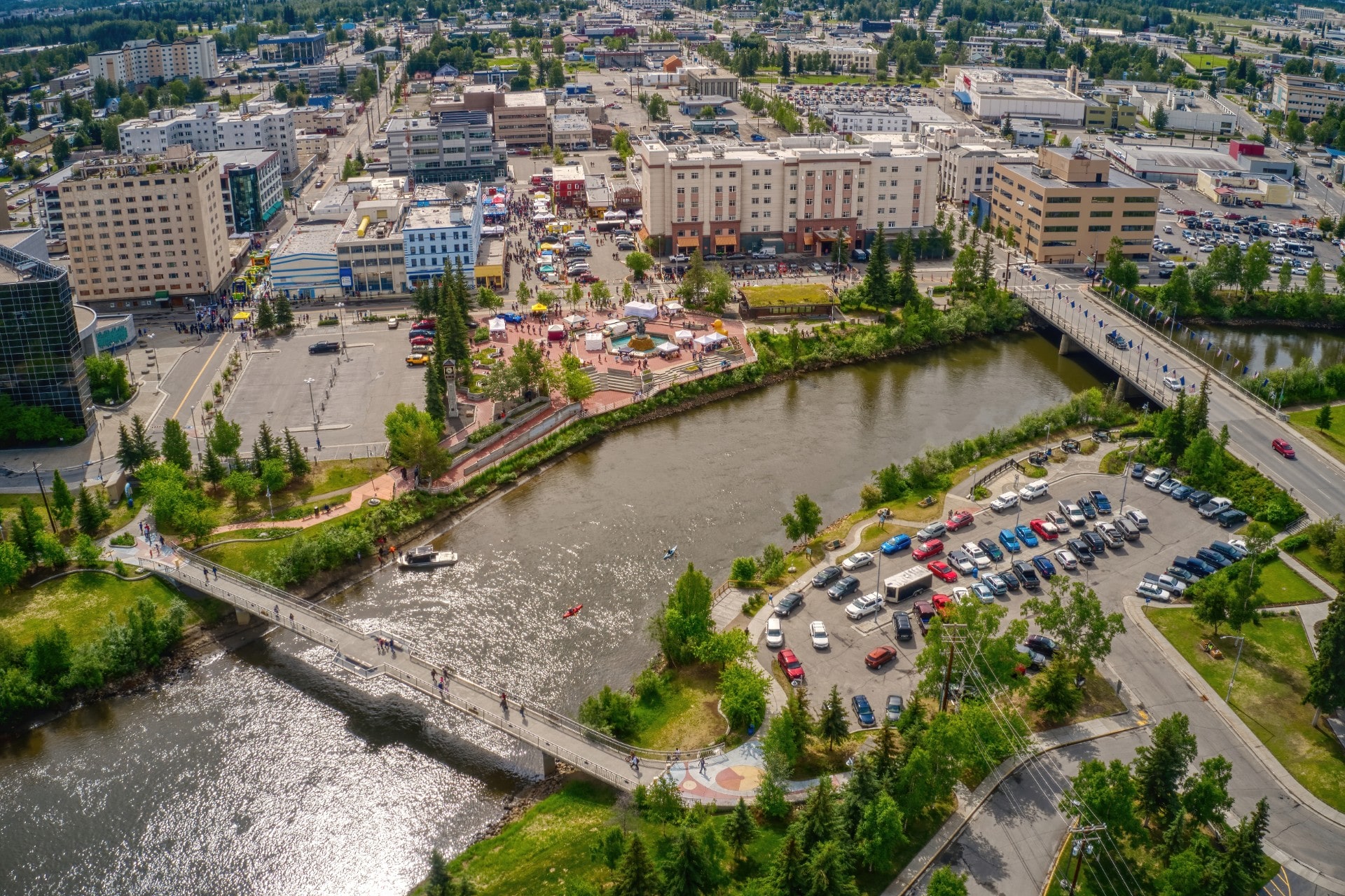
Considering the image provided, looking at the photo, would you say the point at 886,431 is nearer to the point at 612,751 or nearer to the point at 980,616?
the point at 980,616


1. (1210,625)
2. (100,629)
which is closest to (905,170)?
(1210,625)

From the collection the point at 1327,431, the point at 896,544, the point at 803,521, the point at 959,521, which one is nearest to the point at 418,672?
the point at 803,521

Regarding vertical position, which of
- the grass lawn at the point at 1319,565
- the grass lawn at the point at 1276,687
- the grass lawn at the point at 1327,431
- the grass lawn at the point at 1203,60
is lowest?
the grass lawn at the point at 1276,687

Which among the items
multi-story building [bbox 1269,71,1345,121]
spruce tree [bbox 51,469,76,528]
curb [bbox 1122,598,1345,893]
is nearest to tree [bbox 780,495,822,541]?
curb [bbox 1122,598,1345,893]

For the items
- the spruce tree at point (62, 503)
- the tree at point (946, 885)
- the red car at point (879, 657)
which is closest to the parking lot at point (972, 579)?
the red car at point (879, 657)

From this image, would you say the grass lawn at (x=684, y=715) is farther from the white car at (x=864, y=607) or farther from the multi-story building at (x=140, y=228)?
the multi-story building at (x=140, y=228)
